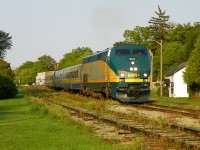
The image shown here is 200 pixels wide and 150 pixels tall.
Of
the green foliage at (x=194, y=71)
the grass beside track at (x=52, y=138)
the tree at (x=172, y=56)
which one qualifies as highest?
the tree at (x=172, y=56)

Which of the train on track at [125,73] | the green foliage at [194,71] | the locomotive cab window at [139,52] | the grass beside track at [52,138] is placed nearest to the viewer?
the grass beside track at [52,138]

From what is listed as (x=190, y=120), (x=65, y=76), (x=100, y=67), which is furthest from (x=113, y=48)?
(x=65, y=76)

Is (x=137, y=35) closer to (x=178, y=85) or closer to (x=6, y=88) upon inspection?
(x=178, y=85)

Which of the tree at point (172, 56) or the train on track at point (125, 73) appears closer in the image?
the train on track at point (125, 73)

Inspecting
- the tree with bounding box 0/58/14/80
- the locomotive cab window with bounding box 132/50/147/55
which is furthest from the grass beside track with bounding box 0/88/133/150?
the tree with bounding box 0/58/14/80

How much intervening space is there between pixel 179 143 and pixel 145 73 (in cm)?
1726

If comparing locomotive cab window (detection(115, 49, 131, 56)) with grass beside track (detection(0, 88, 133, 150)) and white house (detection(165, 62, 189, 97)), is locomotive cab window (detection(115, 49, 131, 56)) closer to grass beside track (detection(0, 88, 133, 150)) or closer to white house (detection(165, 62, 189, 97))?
grass beside track (detection(0, 88, 133, 150))

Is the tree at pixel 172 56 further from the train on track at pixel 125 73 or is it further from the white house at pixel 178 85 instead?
the train on track at pixel 125 73

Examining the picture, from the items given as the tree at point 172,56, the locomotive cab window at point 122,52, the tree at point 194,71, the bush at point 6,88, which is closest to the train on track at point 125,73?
the locomotive cab window at point 122,52

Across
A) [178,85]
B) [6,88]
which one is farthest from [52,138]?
[178,85]

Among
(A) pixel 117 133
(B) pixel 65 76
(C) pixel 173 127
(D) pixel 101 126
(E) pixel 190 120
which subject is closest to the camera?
(A) pixel 117 133

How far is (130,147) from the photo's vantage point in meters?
9.23

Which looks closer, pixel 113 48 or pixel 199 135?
pixel 199 135

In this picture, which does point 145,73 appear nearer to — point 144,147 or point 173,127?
point 173,127
